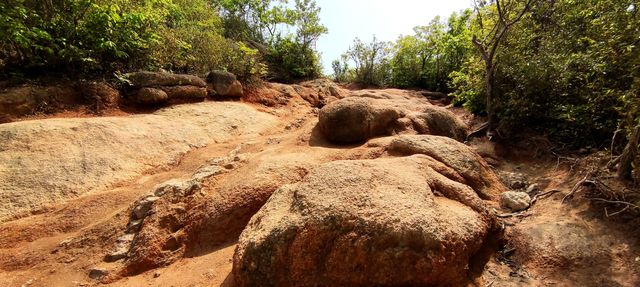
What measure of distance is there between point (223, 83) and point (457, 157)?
7.14 meters

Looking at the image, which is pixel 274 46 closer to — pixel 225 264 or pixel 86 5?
pixel 86 5

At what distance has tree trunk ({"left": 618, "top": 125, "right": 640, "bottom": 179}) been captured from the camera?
143 inches

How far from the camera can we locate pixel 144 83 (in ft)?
26.1

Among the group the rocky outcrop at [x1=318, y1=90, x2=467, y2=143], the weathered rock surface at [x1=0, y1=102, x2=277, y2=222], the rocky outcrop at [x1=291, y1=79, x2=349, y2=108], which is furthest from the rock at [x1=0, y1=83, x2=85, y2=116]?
the rocky outcrop at [x1=291, y1=79, x2=349, y2=108]

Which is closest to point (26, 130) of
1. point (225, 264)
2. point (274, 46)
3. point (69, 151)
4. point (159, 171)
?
point (69, 151)

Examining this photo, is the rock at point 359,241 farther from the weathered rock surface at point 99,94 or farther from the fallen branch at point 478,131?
the weathered rock surface at point 99,94

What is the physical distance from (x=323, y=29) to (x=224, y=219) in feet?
45.3

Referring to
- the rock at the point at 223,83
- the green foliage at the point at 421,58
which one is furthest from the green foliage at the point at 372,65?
the rock at the point at 223,83

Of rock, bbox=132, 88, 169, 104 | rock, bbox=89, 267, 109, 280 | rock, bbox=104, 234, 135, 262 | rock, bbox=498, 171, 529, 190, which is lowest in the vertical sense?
rock, bbox=89, 267, 109, 280

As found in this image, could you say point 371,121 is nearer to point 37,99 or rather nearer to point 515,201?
point 515,201

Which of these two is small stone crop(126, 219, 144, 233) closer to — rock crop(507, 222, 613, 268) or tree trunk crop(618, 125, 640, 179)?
rock crop(507, 222, 613, 268)

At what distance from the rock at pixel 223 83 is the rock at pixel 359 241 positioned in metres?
7.11

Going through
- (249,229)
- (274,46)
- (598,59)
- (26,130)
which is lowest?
(249,229)

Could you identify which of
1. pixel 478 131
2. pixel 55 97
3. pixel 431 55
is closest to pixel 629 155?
pixel 478 131
